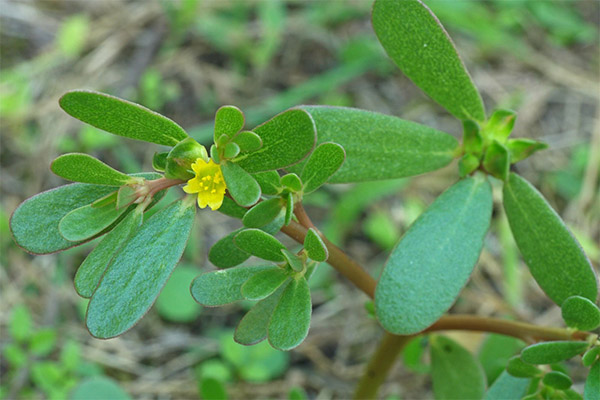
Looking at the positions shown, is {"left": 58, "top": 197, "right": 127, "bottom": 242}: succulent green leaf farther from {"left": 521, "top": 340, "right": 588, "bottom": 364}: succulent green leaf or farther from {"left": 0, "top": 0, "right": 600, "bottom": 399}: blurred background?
{"left": 0, "top": 0, "right": 600, "bottom": 399}: blurred background

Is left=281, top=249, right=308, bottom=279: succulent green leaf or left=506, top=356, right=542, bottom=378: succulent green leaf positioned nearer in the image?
left=281, top=249, right=308, bottom=279: succulent green leaf

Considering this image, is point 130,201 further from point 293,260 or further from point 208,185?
point 293,260

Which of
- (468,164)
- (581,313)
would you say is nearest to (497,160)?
(468,164)

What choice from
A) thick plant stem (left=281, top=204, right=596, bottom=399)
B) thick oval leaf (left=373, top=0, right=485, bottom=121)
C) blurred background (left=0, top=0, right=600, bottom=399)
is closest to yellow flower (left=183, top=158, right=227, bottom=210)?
thick plant stem (left=281, top=204, right=596, bottom=399)

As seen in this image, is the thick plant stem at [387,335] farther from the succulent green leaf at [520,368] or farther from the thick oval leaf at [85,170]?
the thick oval leaf at [85,170]

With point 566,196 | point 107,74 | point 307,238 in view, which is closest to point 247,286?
point 307,238

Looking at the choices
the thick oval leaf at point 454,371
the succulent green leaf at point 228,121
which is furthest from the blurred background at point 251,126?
the succulent green leaf at point 228,121
